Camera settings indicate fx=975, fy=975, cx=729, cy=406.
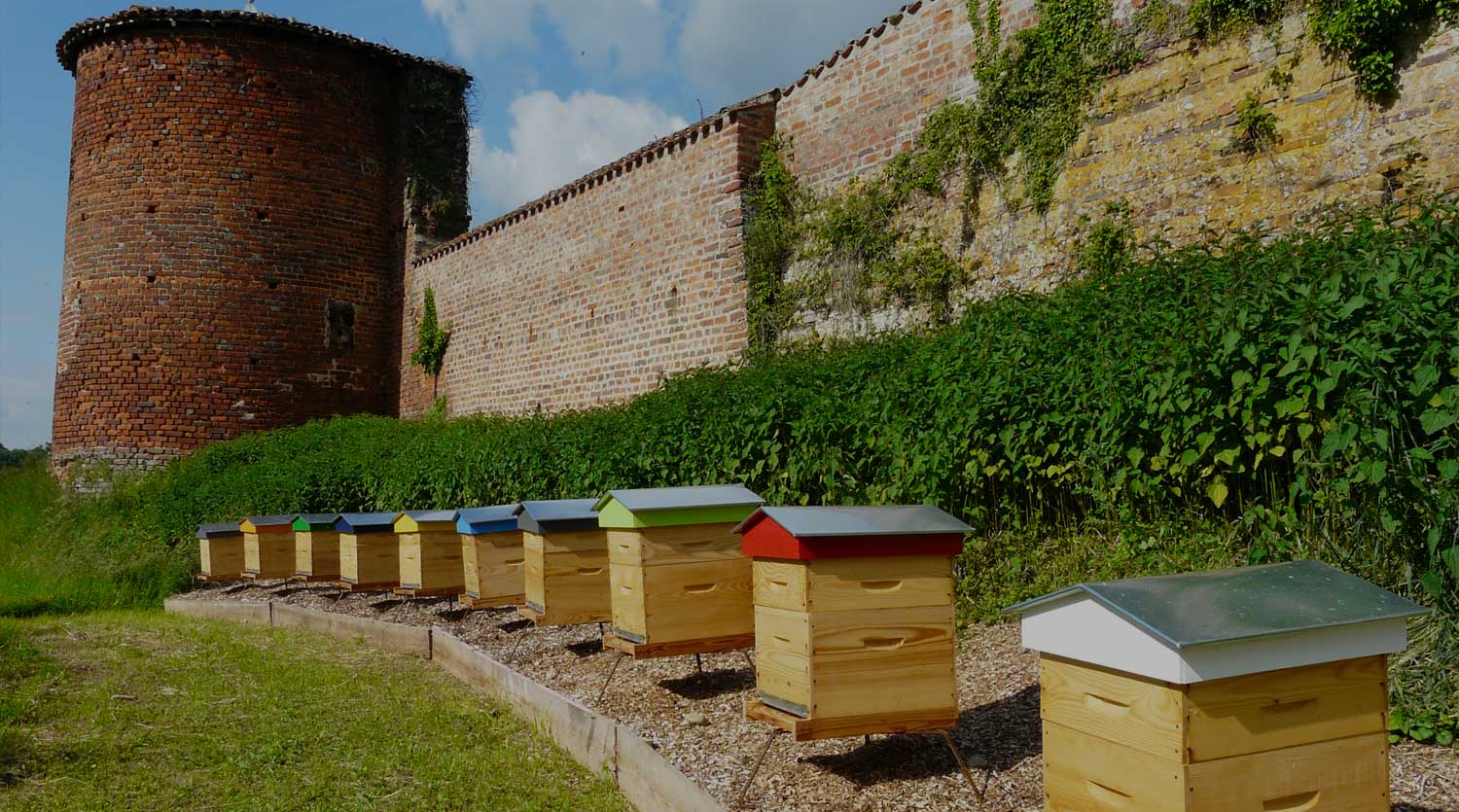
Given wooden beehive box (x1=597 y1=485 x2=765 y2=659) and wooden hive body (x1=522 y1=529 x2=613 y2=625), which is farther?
wooden hive body (x1=522 y1=529 x2=613 y2=625)

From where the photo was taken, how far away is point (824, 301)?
11.1 m

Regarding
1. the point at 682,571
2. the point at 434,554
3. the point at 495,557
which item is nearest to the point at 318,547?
the point at 434,554

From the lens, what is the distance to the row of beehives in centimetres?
268

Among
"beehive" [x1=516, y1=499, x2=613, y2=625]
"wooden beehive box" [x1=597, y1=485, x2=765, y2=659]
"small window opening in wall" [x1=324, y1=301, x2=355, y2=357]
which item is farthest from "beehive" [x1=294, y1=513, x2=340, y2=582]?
"small window opening in wall" [x1=324, y1=301, x2=355, y2=357]

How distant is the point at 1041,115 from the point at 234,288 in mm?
17182

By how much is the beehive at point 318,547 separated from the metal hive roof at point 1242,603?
33.1 ft

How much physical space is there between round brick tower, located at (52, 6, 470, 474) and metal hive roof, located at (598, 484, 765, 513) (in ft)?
56.7

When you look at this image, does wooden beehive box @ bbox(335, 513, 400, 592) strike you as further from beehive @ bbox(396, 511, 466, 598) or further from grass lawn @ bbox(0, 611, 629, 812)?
grass lawn @ bbox(0, 611, 629, 812)

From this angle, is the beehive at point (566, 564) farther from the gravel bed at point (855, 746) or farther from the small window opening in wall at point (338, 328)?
the small window opening in wall at point (338, 328)

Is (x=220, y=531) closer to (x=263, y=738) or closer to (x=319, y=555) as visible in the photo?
(x=319, y=555)

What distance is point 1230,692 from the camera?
2676 millimetres

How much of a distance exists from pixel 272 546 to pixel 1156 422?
1076 centimetres

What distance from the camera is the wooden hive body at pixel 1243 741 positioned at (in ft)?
8.70

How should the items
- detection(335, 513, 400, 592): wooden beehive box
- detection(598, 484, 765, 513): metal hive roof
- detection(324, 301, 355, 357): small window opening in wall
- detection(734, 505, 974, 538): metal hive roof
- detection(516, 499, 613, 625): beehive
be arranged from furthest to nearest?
detection(324, 301, 355, 357): small window opening in wall, detection(335, 513, 400, 592): wooden beehive box, detection(516, 499, 613, 625): beehive, detection(598, 484, 765, 513): metal hive roof, detection(734, 505, 974, 538): metal hive roof
